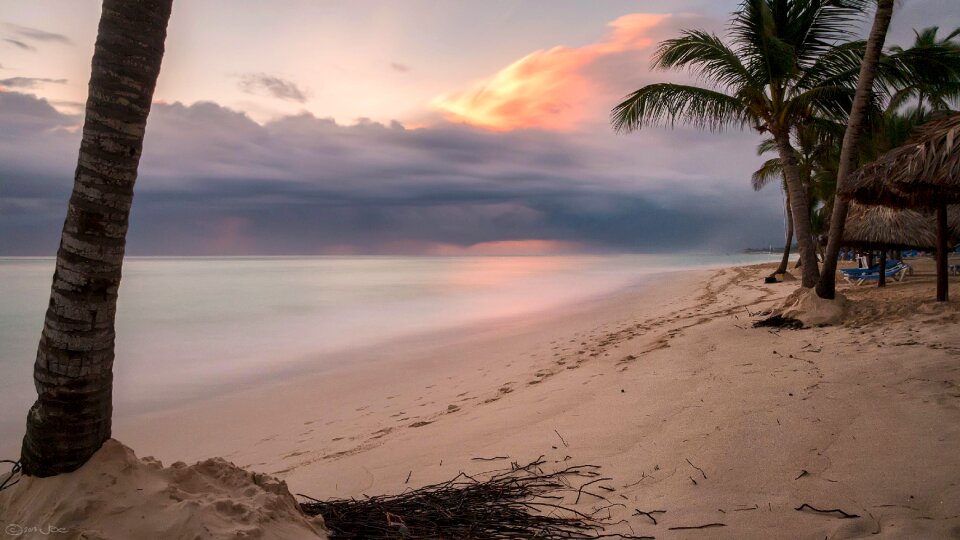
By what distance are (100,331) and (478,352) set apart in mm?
8639

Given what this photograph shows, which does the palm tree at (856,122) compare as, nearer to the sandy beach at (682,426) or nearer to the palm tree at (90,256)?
the sandy beach at (682,426)

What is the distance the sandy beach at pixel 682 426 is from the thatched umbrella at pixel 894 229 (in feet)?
27.7

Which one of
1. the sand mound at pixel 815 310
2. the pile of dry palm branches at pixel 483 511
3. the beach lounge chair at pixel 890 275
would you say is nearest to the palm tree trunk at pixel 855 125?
the sand mound at pixel 815 310

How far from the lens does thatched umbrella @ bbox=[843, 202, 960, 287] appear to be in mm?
14516

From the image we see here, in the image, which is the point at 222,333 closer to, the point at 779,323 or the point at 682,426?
the point at 779,323

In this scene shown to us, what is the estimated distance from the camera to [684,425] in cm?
425

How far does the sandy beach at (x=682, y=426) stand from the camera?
299 cm

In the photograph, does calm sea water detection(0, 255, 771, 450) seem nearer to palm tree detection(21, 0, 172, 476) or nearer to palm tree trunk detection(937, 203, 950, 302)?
palm tree detection(21, 0, 172, 476)

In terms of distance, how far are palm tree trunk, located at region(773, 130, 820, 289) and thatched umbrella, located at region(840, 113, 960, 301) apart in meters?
1.27

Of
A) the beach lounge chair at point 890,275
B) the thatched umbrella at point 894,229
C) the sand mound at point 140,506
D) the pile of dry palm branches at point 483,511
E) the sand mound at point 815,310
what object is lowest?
the pile of dry palm branches at point 483,511

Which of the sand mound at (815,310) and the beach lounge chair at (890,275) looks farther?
the beach lounge chair at (890,275)

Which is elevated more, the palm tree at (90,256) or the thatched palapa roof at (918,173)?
the thatched palapa roof at (918,173)

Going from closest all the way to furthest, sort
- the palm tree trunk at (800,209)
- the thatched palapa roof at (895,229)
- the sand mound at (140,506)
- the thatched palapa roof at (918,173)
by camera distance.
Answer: the sand mound at (140,506), the thatched palapa roof at (918,173), the palm tree trunk at (800,209), the thatched palapa roof at (895,229)

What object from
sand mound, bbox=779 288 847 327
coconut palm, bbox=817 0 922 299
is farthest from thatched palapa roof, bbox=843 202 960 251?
sand mound, bbox=779 288 847 327
